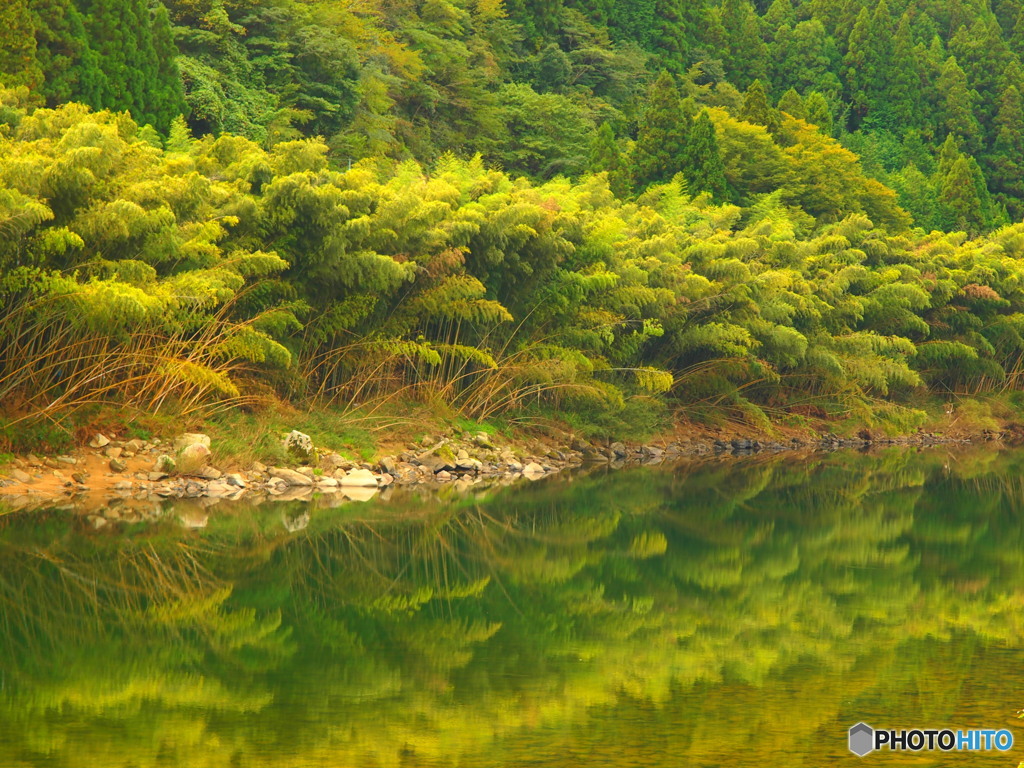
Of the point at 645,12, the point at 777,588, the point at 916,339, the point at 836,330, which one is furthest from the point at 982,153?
the point at 777,588

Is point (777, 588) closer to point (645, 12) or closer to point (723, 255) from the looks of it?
point (723, 255)

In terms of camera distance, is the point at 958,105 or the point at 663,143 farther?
the point at 958,105

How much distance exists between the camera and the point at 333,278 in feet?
60.8

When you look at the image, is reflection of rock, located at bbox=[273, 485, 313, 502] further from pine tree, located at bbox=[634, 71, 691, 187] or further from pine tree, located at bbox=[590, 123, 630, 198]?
pine tree, located at bbox=[634, 71, 691, 187]

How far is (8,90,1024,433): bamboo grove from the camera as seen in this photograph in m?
15.2

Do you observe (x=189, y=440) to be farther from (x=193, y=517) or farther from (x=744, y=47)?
(x=744, y=47)

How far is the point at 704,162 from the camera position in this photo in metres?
41.9

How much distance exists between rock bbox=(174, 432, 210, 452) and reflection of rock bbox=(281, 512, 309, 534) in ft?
7.78

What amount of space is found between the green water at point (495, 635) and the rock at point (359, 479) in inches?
73.1

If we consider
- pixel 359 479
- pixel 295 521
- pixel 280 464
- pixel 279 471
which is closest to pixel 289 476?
pixel 279 471

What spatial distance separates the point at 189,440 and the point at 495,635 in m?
8.47

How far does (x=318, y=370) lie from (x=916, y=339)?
60.3ft

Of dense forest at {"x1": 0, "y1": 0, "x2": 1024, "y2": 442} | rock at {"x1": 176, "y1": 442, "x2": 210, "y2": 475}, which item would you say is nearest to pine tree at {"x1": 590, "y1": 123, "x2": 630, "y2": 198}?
dense forest at {"x1": 0, "y1": 0, "x2": 1024, "y2": 442}

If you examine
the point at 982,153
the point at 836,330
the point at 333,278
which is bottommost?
the point at 982,153
